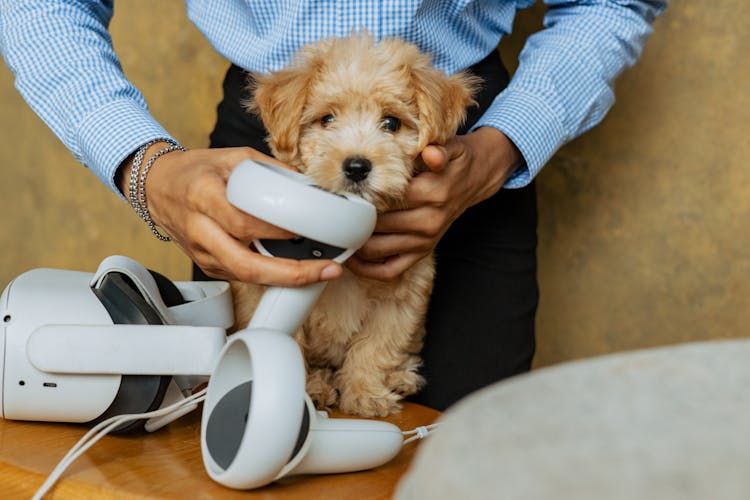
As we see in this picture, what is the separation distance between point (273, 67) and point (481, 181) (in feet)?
1.52

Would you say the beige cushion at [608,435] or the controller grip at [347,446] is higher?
the beige cushion at [608,435]

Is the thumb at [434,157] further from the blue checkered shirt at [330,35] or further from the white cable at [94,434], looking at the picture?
the white cable at [94,434]

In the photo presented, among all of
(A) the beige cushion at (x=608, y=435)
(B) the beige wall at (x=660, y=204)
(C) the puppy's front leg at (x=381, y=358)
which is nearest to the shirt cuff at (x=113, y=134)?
(C) the puppy's front leg at (x=381, y=358)

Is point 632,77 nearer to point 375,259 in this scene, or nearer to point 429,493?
point 375,259

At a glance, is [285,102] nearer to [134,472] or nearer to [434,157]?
[434,157]

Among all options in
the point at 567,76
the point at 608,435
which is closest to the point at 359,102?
the point at 567,76

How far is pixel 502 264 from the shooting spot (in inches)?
60.9

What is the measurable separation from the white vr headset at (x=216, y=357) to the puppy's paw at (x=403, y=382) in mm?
465

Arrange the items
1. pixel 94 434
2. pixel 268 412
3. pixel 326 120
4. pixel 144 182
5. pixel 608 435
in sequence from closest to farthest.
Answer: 1. pixel 608 435
2. pixel 268 412
3. pixel 94 434
4. pixel 144 182
5. pixel 326 120

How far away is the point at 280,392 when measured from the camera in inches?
28.5

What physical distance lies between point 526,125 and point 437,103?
0.18 metres

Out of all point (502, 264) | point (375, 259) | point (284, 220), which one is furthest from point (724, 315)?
point (284, 220)

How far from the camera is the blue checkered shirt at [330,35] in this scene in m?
1.19

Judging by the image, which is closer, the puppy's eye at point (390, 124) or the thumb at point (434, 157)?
the thumb at point (434, 157)
